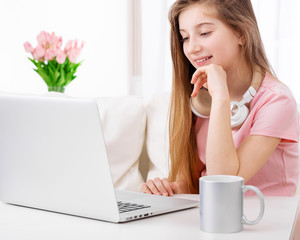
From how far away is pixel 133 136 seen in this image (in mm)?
1826

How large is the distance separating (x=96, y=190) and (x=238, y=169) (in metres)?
0.52

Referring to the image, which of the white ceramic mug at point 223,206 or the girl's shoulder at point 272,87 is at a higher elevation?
the girl's shoulder at point 272,87

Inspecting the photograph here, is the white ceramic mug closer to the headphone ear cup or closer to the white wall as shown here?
the headphone ear cup

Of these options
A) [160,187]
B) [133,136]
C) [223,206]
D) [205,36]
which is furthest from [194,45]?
[223,206]

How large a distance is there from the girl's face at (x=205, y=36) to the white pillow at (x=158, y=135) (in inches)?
15.9

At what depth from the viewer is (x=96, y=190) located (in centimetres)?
88

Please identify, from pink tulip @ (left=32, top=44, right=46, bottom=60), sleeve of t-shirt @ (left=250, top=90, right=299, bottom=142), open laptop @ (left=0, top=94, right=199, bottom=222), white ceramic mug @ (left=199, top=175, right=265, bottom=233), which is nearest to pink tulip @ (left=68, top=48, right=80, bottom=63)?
pink tulip @ (left=32, top=44, right=46, bottom=60)

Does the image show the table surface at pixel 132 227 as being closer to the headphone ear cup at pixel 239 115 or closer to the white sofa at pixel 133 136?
the headphone ear cup at pixel 239 115

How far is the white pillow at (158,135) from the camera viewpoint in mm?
1783

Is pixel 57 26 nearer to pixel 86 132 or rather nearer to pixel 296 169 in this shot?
pixel 296 169

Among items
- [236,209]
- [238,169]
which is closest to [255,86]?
[238,169]

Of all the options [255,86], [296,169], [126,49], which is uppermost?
[126,49]

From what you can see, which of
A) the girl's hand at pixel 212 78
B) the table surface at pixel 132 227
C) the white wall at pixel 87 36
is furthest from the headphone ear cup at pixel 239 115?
the white wall at pixel 87 36

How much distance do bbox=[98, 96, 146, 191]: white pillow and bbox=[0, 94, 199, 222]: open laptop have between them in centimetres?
77
